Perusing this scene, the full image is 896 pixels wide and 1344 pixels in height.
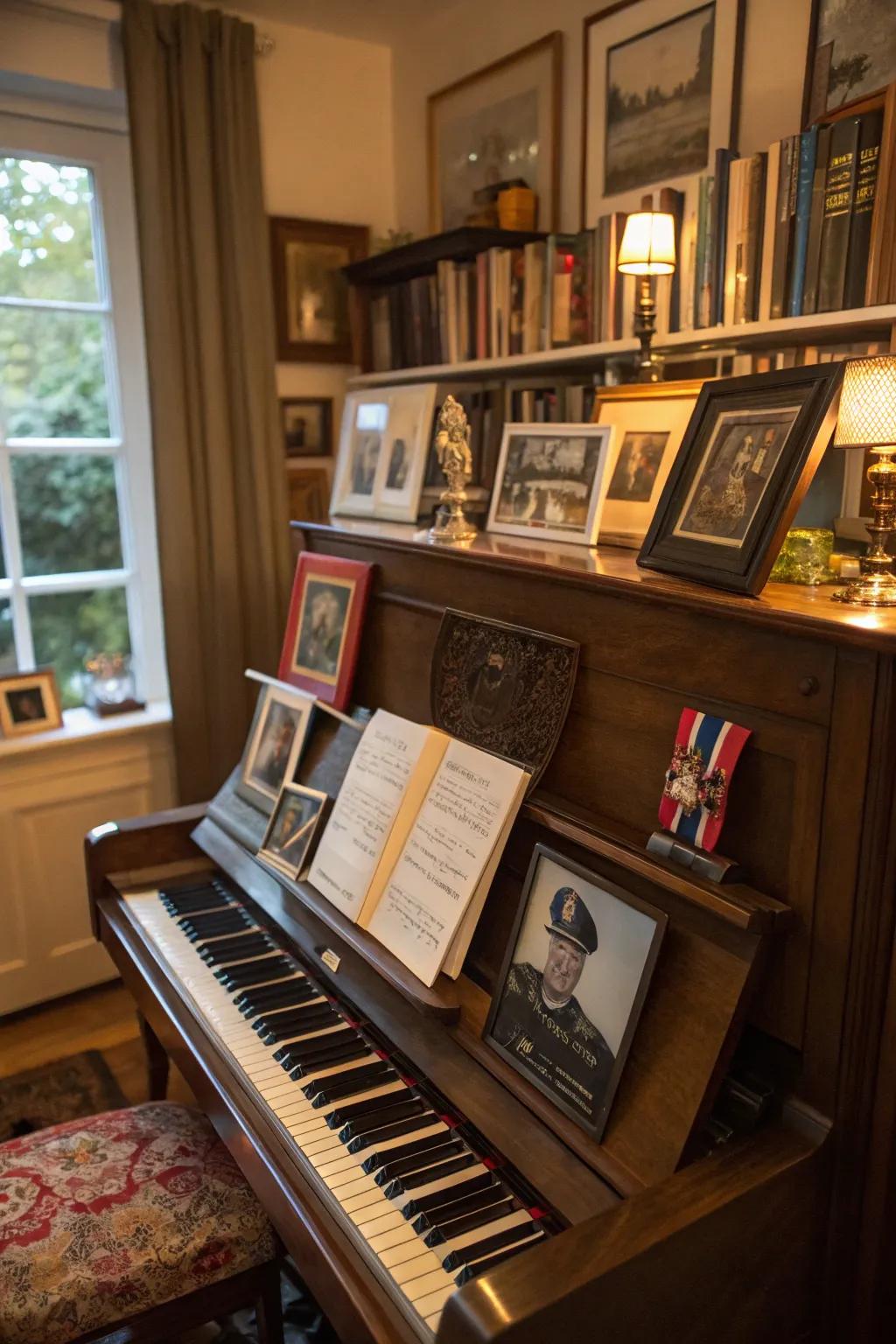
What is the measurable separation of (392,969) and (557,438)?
34.0 inches

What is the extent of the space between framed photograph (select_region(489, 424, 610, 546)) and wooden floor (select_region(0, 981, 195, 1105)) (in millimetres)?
1565

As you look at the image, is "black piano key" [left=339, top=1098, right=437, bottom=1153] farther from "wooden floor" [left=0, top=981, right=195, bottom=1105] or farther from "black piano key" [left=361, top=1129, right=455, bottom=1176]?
"wooden floor" [left=0, top=981, right=195, bottom=1105]

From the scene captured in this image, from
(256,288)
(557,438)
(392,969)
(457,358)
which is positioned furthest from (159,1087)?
(256,288)

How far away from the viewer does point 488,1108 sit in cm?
112

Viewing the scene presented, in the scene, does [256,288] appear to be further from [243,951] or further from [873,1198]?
[873,1198]

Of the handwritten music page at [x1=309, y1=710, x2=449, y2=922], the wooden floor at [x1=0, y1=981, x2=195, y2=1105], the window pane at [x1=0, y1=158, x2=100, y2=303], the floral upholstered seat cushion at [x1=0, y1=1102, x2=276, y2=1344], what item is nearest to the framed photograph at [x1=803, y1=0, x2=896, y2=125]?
the handwritten music page at [x1=309, y1=710, x2=449, y2=922]

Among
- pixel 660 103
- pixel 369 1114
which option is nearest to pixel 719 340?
pixel 660 103

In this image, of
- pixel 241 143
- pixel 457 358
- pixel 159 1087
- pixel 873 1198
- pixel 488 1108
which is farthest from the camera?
pixel 241 143

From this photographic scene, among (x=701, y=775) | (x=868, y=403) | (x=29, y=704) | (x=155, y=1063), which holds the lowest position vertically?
(x=155, y=1063)

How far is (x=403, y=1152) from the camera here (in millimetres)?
1122

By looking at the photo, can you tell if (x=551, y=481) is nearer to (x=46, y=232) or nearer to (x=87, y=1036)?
(x=46, y=232)

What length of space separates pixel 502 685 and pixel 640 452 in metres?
0.44

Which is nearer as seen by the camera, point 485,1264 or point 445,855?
point 485,1264

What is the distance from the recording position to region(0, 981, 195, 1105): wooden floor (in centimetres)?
227
